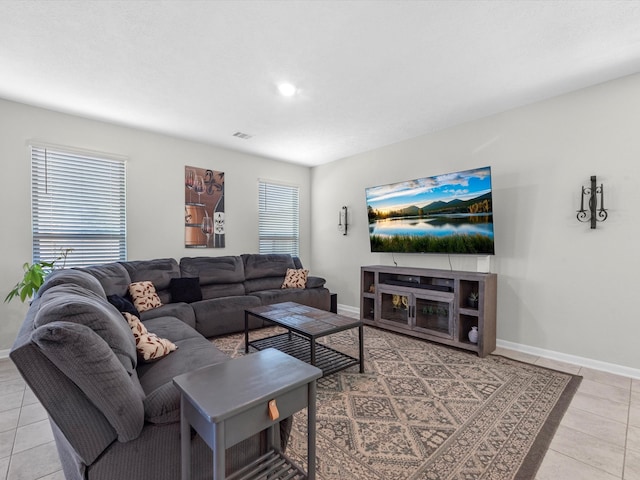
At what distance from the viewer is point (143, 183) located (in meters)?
4.06

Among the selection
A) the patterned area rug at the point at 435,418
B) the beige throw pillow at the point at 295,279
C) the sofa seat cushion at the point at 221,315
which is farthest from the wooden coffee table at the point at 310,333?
the beige throw pillow at the point at 295,279

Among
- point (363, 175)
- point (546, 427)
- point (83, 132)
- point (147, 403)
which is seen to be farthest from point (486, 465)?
point (83, 132)

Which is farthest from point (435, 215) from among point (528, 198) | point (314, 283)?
point (314, 283)

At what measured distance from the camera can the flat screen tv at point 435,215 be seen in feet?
11.0

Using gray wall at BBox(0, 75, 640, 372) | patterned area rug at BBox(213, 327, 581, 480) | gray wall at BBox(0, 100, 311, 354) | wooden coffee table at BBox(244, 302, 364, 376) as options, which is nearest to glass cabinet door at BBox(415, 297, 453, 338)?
patterned area rug at BBox(213, 327, 581, 480)

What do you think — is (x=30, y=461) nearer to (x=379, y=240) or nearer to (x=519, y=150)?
(x=379, y=240)

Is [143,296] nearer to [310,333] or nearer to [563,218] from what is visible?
[310,333]

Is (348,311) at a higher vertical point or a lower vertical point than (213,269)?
lower

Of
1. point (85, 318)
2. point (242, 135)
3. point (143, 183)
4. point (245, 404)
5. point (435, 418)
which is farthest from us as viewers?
point (242, 135)

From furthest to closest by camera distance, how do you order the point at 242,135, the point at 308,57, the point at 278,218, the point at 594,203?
the point at 278,218, the point at 242,135, the point at 594,203, the point at 308,57

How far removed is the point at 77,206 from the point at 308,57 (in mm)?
3171

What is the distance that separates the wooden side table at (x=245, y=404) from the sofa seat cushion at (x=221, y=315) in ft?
7.90

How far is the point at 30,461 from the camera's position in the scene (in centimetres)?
A: 170

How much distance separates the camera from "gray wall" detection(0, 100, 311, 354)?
321cm
